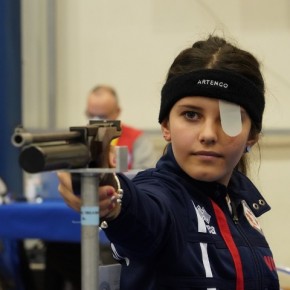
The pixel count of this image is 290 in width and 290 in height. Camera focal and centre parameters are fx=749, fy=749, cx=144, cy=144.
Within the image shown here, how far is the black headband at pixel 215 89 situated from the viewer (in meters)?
1.26

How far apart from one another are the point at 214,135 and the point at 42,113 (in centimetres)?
411

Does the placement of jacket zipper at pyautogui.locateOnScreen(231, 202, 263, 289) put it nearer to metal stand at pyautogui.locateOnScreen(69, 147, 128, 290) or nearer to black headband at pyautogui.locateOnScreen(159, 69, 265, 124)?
black headband at pyautogui.locateOnScreen(159, 69, 265, 124)

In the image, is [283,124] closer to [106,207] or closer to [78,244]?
[78,244]

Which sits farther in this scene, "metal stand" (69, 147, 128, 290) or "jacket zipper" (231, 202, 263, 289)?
"jacket zipper" (231, 202, 263, 289)

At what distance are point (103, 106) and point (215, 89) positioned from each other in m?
2.84

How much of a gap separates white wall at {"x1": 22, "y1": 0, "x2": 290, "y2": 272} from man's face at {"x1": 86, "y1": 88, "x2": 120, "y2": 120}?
1003mm

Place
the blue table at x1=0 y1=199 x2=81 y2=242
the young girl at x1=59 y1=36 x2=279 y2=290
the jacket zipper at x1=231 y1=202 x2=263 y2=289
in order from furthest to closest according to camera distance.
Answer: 1. the blue table at x1=0 y1=199 x2=81 y2=242
2. the jacket zipper at x1=231 y1=202 x2=263 y2=289
3. the young girl at x1=59 y1=36 x2=279 y2=290

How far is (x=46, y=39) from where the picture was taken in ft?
17.0

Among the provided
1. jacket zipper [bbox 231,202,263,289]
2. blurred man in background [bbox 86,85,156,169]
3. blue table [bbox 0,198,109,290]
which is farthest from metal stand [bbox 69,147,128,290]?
blurred man in background [bbox 86,85,156,169]

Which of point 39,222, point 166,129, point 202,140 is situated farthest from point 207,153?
point 39,222

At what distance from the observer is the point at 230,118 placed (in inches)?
48.9

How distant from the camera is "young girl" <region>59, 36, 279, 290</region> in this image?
1.17m

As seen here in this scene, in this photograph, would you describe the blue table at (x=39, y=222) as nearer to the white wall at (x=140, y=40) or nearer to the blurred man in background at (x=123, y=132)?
the blurred man in background at (x=123, y=132)

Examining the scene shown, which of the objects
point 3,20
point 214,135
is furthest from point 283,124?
point 214,135
